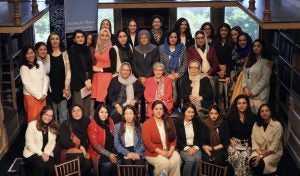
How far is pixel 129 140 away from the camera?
23.8ft

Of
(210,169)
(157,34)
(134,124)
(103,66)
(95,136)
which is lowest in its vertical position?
(210,169)

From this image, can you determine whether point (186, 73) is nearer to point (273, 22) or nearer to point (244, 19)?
point (273, 22)

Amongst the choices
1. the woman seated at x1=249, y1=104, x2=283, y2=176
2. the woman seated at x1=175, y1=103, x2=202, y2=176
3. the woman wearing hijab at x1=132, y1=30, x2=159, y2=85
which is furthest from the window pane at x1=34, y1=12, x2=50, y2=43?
the woman seated at x1=249, y1=104, x2=283, y2=176

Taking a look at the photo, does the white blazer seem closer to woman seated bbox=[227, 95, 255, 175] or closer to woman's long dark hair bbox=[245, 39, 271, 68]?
woman seated bbox=[227, 95, 255, 175]

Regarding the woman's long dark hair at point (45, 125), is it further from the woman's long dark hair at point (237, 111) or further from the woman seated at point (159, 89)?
Result: the woman's long dark hair at point (237, 111)

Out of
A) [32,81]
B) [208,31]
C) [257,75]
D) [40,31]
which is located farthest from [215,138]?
[40,31]

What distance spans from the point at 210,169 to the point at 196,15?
16.2ft

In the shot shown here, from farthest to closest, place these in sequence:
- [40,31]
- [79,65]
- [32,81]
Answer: [40,31] < [79,65] < [32,81]

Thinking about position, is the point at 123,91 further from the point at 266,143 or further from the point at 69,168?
the point at 266,143

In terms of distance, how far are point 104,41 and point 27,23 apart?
108 centimetres

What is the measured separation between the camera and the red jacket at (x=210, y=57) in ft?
27.7

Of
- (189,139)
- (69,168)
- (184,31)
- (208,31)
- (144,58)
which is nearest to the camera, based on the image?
(69,168)

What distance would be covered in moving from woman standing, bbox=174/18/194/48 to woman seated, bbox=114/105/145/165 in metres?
1.89

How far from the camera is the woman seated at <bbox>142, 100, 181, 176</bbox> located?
7.14 meters
